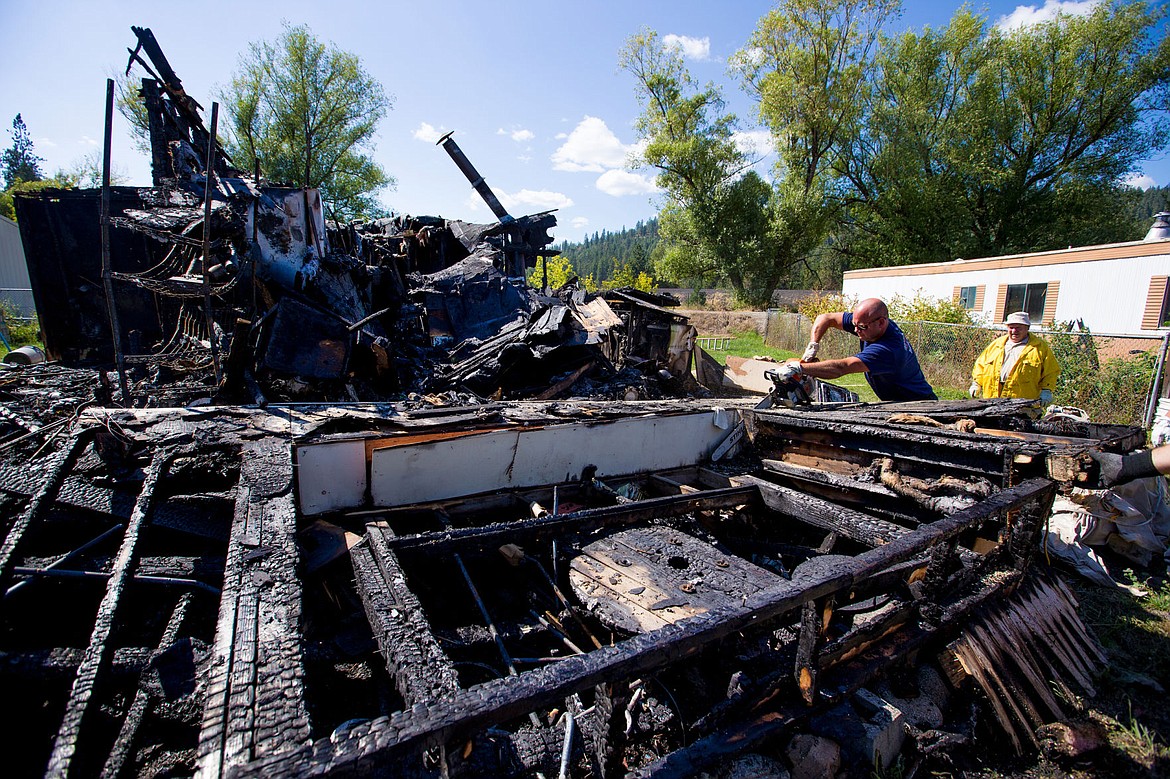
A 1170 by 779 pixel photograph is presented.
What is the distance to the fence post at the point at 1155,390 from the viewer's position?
21.0 feet

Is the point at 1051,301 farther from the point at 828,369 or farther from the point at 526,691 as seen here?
the point at 526,691

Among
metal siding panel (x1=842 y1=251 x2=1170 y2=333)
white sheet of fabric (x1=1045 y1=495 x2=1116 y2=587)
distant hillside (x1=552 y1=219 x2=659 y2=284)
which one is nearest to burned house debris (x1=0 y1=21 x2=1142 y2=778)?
white sheet of fabric (x1=1045 y1=495 x2=1116 y2=587)

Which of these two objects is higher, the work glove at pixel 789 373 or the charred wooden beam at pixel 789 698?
the work glove at pixel 789 373

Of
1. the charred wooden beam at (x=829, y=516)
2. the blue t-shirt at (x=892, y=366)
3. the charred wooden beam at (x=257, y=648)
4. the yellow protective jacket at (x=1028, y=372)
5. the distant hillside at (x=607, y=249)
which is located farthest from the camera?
the distant hillside at (x=607, y=249)

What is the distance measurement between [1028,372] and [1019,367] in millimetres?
84

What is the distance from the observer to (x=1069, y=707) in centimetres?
218

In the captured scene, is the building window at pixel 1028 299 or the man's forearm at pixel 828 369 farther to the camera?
the building window at pixel 1028 299

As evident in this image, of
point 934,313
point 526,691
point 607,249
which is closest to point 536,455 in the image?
point 526,691

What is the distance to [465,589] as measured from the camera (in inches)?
102

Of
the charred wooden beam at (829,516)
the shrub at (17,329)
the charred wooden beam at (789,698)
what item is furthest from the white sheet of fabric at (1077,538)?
the shrub at (17,329)

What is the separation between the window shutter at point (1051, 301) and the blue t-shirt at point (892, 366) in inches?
606

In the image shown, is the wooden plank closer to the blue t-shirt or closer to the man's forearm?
the man's forearm

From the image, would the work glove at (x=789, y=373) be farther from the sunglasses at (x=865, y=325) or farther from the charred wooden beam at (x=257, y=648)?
the charred wooden beam at (x=257, y=648)

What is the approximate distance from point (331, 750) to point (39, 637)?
1.80 meters
